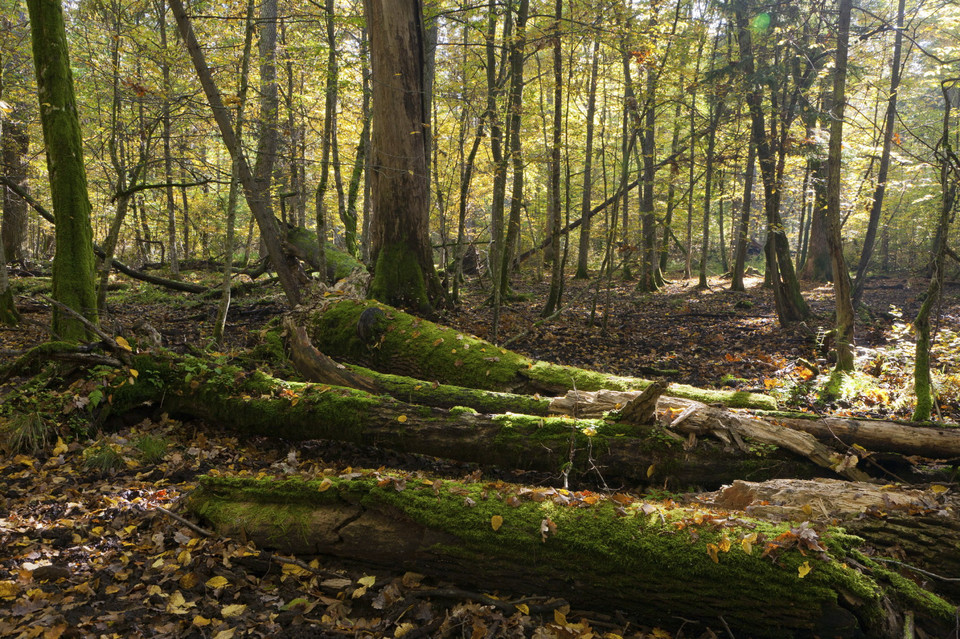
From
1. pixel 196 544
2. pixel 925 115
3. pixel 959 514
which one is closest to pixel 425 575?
pixel 196 544

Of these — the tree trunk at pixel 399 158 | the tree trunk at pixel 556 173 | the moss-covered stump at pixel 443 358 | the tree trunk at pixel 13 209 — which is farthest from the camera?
the tree trunk at pixel 13 209

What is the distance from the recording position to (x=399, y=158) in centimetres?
892

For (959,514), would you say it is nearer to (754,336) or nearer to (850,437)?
(850,437)

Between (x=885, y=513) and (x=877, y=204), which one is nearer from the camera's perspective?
(x=885, y=513)

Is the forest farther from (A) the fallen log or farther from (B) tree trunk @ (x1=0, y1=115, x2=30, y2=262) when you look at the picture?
(B) tree trunk @ (x1=0, y1=115, x2=30, y2=262)

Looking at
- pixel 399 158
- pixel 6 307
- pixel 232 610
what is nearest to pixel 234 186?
pixel 399 158

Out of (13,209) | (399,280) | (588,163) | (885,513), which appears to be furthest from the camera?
(588,163)

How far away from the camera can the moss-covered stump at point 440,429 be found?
4473 mm

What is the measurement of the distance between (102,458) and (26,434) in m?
0.70

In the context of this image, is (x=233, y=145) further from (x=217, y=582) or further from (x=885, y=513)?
(x=885, y=513)

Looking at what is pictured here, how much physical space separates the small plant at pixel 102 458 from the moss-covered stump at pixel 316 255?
250 inches

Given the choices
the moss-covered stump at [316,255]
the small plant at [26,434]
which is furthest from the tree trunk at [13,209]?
the small plant at [26,434]

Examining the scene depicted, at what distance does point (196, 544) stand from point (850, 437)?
18.4 feet

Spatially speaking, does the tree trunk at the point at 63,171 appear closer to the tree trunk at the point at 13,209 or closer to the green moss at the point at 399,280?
the green moss at the point at 399,280
